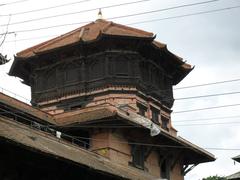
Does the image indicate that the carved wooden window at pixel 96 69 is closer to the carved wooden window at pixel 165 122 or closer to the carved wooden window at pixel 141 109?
the carved wooden window at pixel 141 109

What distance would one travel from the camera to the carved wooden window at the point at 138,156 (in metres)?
27.4

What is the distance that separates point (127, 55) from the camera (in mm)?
30312

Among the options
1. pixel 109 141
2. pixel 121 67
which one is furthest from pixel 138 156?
pixel 121 67

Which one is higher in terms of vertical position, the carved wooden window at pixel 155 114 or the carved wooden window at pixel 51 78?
the carved wooden window at pixel 51 78

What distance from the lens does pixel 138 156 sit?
91.7 feet

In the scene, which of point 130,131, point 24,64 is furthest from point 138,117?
point 24,64

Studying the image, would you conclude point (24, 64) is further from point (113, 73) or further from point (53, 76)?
point (113, 73)

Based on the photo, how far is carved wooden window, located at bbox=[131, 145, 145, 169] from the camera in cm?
2742

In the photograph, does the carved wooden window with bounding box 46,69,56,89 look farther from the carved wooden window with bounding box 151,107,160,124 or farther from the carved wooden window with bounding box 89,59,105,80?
the carved wooden window with bounding box 151,107,160,124

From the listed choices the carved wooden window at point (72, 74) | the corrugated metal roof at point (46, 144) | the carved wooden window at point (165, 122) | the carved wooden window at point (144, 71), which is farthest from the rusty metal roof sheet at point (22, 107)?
the carved wooden window at point (165, 122)

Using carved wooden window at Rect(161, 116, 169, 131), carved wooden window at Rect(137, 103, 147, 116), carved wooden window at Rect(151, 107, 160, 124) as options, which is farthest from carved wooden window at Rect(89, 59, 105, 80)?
carved wooden window at Rect(161, 116, 169, 131)

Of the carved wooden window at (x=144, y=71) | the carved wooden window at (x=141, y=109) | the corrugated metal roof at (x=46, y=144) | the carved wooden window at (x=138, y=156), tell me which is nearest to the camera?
the corrugated metal roof at (x=46, y=144)

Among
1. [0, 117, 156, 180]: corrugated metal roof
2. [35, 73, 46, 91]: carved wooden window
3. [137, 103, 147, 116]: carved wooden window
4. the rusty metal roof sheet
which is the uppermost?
[35, 73, 46, 91]: carved wooden window

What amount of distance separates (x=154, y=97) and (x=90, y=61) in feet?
13.4
